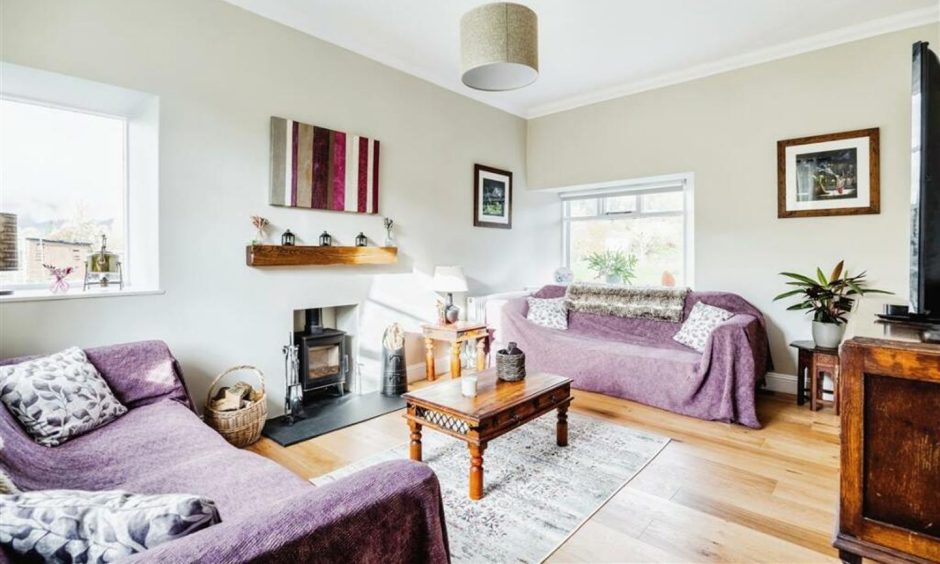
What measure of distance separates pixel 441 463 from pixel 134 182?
2650mm

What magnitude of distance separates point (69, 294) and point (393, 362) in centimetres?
219

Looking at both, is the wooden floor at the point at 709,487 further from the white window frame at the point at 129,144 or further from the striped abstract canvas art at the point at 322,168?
the striped abstract canvas art at the point at 322,168

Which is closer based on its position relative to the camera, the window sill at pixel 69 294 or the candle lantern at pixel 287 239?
the window sill at pixel 69 294

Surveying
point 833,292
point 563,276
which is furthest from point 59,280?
point 833,292

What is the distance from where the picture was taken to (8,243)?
221 centimetres

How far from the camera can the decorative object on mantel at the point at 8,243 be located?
7.18 ft

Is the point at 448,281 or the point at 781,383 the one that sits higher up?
the point at 448,281

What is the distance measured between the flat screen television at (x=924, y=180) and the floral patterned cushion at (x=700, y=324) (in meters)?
2.42

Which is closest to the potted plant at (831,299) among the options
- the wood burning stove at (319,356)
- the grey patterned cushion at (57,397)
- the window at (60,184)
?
the wood burning stove at (319,356)

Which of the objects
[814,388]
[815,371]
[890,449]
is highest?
[890,449]

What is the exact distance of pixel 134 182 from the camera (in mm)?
2980

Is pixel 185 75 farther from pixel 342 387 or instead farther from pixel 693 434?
pixel 693 434

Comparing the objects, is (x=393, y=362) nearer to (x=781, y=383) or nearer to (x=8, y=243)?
(x=8, y=243)

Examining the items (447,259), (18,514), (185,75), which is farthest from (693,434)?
(185,75)
